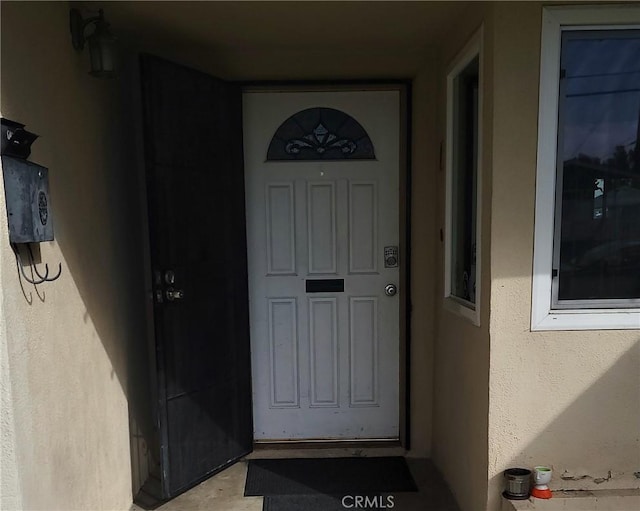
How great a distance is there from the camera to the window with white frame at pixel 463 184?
199cm

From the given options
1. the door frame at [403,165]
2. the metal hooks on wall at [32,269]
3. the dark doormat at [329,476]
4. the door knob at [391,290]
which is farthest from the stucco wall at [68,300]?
the door knob at [391,290]

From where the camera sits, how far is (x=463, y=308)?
203 cm

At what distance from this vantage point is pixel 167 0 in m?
1.83

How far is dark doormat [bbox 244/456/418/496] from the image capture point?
2.25 meters

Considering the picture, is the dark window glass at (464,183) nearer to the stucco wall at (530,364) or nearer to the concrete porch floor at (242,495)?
the stucco wall at (530,364)

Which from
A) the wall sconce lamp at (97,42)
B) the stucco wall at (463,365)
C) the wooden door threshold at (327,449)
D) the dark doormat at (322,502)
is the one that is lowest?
the dark doormat at (322,502)

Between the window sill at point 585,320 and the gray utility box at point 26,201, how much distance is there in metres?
1.75

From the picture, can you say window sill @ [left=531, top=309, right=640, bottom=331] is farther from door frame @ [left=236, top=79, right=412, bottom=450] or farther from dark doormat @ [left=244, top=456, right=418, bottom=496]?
dark doormat @ [left=244, top=456, right=418, bottom=496]

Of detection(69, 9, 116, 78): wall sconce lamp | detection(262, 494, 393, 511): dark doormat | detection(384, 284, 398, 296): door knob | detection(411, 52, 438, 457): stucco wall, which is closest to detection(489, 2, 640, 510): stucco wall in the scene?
detection(262, 494, 393, 511): dark doormat

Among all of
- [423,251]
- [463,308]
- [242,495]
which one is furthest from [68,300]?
[423,251]

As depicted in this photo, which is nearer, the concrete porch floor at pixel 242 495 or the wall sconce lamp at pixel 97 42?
the wall sconce lamp at pixel 97 42

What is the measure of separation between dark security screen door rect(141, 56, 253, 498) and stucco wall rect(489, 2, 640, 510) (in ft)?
4.38

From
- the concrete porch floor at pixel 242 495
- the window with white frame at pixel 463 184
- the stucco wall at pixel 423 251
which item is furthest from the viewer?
the stucco wall at pixel 423 251

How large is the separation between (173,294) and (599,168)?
1.85 meters
